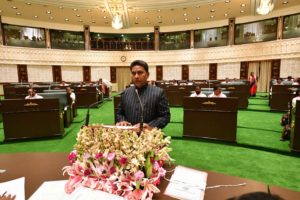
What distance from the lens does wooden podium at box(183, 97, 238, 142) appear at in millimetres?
4383

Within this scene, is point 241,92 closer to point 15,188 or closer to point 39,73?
point 15,188

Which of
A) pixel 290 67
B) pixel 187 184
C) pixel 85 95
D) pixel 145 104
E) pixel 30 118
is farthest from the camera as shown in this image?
pixel 290 67

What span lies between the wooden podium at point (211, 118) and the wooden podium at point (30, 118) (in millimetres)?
3170

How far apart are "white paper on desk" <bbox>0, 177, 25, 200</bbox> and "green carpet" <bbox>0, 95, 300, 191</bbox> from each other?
271 cm

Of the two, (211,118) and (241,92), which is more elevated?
(241,92)

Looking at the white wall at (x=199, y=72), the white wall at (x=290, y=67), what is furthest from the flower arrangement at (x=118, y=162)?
the white wall at (x=199, y=72)

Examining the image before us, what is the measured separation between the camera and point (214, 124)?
4539 mm

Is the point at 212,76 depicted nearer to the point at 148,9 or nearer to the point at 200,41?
the point at 200,41

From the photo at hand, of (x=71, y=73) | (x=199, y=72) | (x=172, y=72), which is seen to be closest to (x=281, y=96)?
(x=199, y=72)

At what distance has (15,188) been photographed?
1243mm

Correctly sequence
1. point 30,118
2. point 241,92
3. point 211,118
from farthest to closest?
1. point 241,92
2. point 30,118
3. point 211,118

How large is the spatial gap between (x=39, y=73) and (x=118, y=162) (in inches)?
707

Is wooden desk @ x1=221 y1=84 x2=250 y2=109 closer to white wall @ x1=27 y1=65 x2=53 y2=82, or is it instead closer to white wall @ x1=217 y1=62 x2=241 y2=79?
white wall @ x1=217 y1=62 x2=241 y2=79

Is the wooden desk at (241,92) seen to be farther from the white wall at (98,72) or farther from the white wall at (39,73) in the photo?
the white wall at (39,73)
